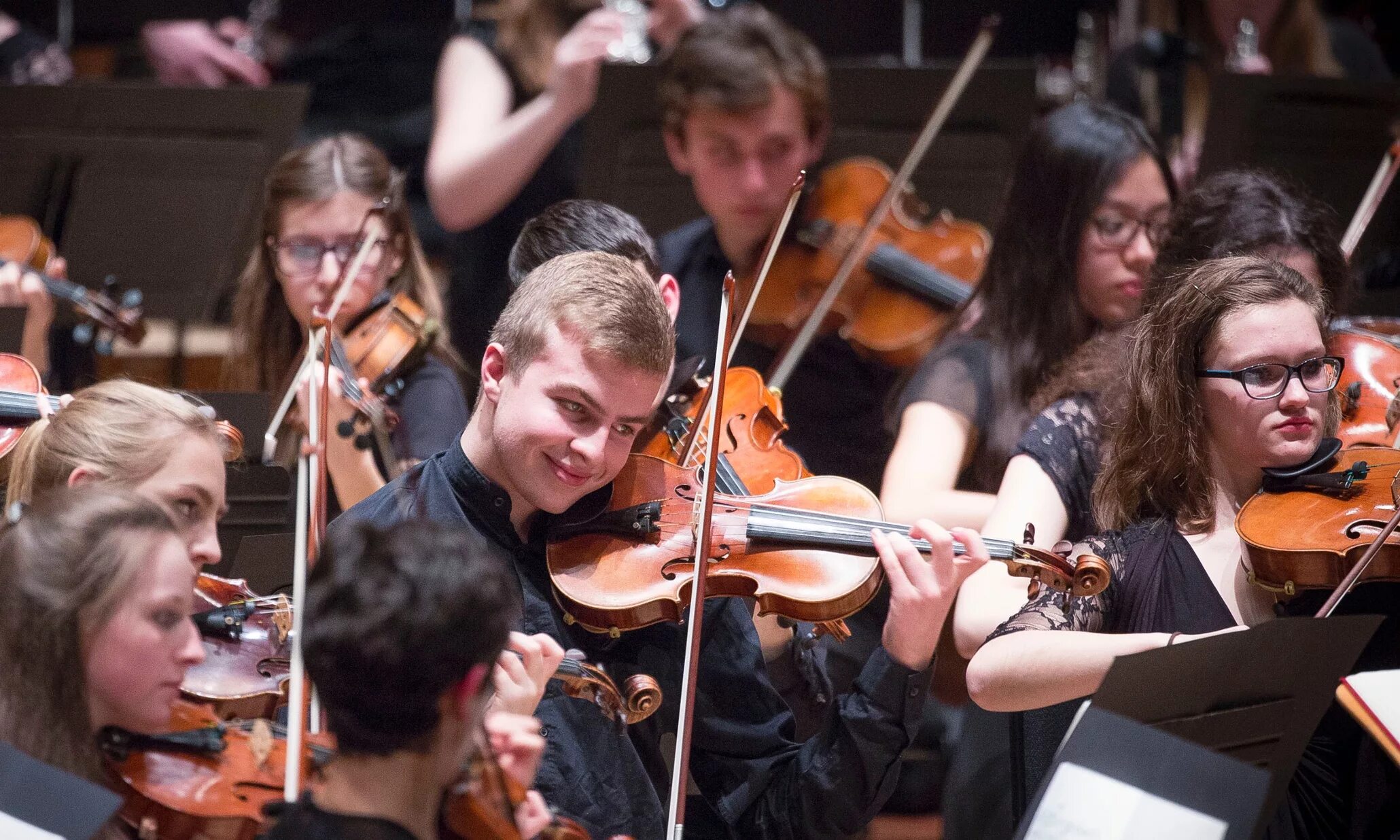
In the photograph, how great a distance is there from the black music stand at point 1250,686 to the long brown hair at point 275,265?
4.85ft

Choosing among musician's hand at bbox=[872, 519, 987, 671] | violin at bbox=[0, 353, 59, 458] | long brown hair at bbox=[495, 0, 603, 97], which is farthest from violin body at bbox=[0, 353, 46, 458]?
long brown hair at bbox=[495, 0, 603, 97]

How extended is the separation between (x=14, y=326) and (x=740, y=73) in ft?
4.45

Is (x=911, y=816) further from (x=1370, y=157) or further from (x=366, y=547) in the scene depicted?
(x=366, y=547)

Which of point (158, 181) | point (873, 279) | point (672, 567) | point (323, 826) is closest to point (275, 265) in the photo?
point (158, 181)

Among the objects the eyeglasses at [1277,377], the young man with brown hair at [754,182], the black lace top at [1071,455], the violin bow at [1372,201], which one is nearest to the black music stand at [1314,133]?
the violin bow at [1372,201]

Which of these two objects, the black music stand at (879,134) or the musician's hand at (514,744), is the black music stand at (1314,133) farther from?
the musician's hand at (514,744)

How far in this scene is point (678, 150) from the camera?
2.99 metres

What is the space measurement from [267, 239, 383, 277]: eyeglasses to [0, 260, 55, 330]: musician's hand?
40cm

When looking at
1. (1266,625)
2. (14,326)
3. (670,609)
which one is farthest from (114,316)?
(1266,625)

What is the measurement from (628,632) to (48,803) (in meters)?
0.74

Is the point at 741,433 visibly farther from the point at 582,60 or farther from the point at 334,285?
the point at 582,60

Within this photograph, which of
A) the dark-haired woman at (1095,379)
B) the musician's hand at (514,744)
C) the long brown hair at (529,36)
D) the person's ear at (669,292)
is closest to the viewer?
the musician's hand at (514,744)

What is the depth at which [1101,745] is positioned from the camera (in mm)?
1453

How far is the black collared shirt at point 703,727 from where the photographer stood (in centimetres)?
176
